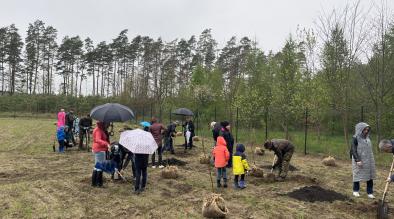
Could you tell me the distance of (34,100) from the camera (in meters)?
50.0

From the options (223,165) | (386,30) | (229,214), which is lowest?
(229,214)

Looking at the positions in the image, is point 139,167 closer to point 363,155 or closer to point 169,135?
point 363,155

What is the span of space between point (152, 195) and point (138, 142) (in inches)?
52.5

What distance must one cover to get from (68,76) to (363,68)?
5406 cm

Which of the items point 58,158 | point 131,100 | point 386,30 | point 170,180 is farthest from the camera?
point 131,100

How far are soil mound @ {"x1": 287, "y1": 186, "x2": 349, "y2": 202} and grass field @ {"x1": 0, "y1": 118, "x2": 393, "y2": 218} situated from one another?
22 centimetres

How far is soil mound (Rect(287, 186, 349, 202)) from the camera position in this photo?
921cm

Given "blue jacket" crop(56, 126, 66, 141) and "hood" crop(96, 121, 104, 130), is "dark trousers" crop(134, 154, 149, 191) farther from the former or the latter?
"blue jacket" crop(56, 126, 66, 141)

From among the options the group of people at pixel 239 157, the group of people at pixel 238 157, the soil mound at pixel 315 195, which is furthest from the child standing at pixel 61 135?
the soil mound at pixel 315 195

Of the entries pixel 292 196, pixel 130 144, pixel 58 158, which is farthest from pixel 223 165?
pixel 58 158

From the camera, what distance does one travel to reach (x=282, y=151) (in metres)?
11.0

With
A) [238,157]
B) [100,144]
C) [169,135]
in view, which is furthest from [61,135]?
[238,157]

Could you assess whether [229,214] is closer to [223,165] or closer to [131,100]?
[223,165]

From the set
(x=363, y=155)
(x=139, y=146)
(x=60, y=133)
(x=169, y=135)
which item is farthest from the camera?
(x=60, y=133)
